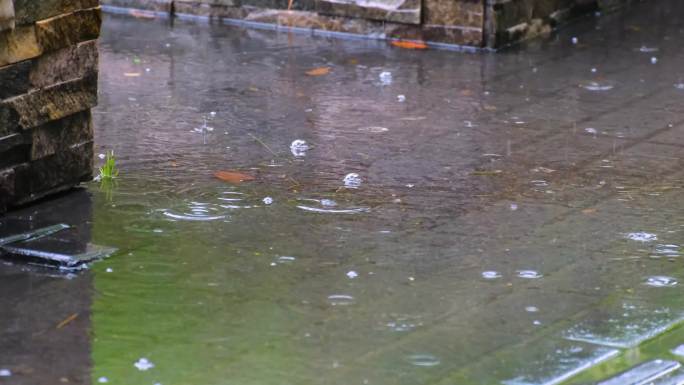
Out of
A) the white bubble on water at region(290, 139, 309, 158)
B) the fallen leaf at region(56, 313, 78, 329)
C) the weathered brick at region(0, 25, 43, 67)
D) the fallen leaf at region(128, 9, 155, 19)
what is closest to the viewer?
the fallen leaf at region(56, 313, 78, 329)

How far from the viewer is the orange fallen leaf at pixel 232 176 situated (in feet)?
17.4

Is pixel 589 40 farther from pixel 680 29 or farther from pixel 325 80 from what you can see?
pixel 325 80

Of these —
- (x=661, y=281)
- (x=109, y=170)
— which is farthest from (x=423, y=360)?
(x=109, y=170)

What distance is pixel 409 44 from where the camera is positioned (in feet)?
27.3

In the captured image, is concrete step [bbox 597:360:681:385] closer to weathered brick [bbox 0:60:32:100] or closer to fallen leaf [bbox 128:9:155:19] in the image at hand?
weathered brick [bbox 0:60:32:100]

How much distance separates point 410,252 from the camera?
4461 millimetres

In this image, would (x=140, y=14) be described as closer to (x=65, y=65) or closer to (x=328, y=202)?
(x=65, y=65)

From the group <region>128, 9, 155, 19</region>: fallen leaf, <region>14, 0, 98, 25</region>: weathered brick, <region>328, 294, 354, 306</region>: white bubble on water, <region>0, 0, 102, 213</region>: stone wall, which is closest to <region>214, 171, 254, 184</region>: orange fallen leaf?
<region>0, 0, 102, 213</region>: stone wall

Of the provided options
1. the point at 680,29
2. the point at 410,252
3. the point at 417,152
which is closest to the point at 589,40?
the point at 680,29

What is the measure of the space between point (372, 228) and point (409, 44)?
381cm

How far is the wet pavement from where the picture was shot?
361 centimetres

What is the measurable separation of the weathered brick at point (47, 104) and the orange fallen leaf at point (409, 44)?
3.55 metres

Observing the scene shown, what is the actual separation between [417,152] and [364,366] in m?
2.39

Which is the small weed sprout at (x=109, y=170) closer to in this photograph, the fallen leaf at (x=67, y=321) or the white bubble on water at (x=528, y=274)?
the fallen leaf at (x=67, y=321)
